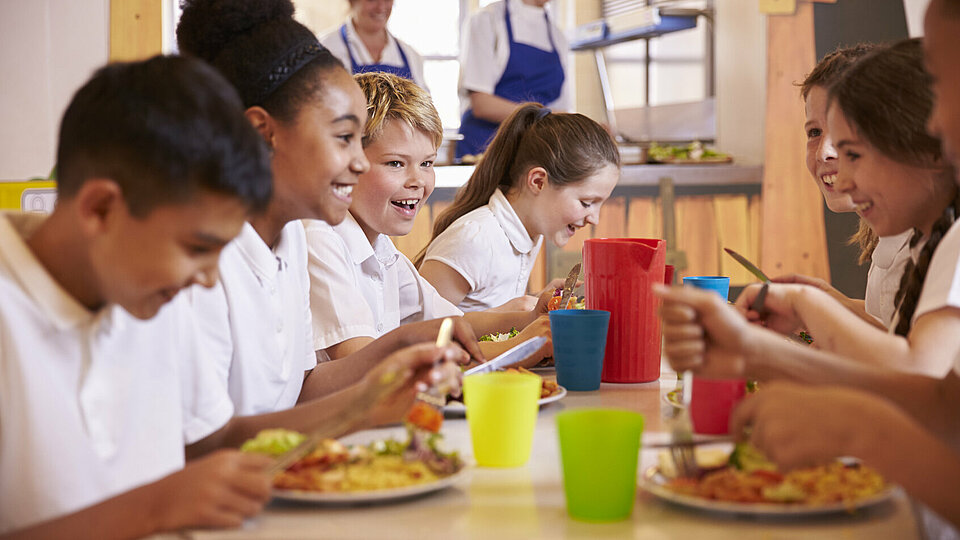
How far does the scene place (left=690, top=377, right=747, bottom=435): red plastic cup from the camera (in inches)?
44.9

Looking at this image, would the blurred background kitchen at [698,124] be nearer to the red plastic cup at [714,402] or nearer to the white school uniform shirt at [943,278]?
the red plastic cup at [714,402]

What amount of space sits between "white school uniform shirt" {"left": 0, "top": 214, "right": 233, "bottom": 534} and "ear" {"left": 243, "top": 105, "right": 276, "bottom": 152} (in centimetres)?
46

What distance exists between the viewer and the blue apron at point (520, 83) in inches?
174

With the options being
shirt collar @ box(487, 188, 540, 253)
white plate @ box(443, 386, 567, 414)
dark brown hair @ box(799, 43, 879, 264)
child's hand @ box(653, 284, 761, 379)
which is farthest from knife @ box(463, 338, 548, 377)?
shirt collar @ box(487, 188, 540, 253)

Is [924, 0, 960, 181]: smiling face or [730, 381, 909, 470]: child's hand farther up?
[924, 0, 960, 181]: smiling face

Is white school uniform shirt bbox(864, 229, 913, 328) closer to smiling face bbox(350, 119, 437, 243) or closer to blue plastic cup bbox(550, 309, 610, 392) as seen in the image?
blue plastic cup bbox(550, 309, 610, 392)

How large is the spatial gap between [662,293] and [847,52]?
60.8 inches

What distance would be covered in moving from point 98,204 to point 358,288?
0.98 meters

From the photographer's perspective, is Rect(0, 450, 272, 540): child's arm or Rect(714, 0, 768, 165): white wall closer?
Rect(0, 450, 272, 540): child's arm

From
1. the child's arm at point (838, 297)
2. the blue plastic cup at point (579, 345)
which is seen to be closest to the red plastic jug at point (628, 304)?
the blue plastic cup at point (579, 345)

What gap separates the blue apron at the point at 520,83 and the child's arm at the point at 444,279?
196cm

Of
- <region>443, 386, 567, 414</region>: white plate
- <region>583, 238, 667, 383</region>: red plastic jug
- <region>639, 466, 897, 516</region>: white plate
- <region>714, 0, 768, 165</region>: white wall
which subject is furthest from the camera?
<region>714, 0, 768, 165</region>: white wall

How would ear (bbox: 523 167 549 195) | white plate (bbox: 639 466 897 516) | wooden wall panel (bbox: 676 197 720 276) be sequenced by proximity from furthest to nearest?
wooden wall panel (bbox: 676 197 720 276), ear (bbox: 523 167 549 195), white plate (bbox: 639 466 897 516)

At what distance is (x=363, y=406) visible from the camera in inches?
34.3
